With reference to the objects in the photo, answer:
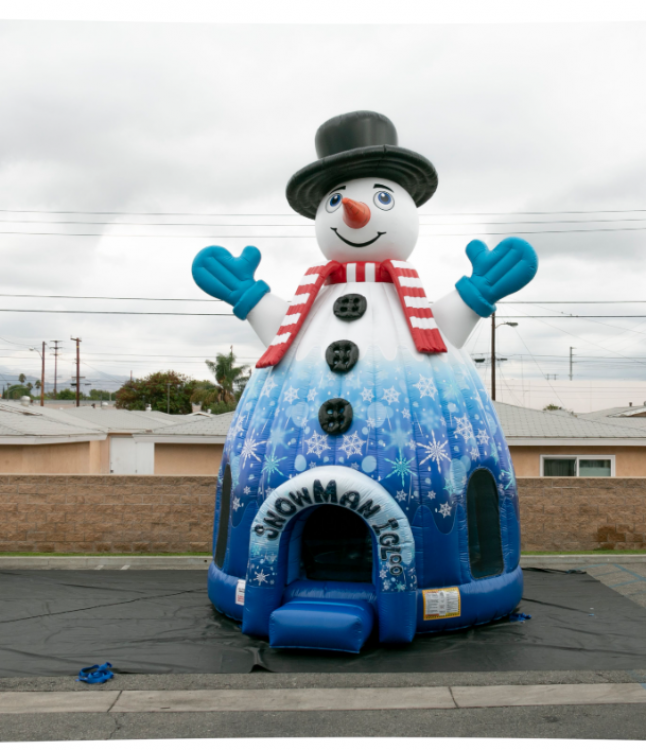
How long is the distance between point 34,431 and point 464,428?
1431cm

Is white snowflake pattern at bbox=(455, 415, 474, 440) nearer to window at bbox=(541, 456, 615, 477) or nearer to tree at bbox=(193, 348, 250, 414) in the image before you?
window at bbox=(541, 456, 615, 477)

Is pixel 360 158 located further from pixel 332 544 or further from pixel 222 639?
pixel 222 639

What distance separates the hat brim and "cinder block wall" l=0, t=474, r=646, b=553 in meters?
5.70

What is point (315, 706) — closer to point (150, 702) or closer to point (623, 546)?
point (150, 702)

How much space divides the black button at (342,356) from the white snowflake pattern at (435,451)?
3.98 ft

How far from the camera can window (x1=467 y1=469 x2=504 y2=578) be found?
24.9 feet

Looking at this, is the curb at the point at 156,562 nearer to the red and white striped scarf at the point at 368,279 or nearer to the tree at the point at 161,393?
the red and white striped scarf at the point at 368,279

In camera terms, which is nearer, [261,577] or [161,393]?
[261,577]

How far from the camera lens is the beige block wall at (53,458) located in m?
17.9

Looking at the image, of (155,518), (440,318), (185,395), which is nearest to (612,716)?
(440,318)

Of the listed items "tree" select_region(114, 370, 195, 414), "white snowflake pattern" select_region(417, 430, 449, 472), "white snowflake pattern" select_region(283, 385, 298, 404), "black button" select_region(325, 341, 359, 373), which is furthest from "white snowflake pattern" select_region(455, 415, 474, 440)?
"tree" select_region(114, 370, 195, 414)

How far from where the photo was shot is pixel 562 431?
1736cm

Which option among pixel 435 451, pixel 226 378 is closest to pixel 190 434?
pixel 435 451

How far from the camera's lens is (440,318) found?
8367 millimetres
